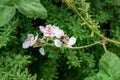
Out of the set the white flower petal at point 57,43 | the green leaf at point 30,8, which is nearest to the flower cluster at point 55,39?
the white flower petal at point 57,43

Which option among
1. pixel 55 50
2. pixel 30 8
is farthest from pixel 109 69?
pixel 55 50

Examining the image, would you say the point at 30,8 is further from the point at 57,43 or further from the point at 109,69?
the point at 57,43

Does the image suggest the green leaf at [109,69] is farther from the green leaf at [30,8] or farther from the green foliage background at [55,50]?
the green foliage background at [55,50]

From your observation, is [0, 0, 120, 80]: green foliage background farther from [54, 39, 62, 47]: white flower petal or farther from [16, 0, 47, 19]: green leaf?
[16, 0, 47, 19]: green leaf

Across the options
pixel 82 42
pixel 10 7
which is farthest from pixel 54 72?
pixel 10 7

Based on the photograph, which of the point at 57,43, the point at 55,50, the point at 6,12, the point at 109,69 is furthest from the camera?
the point at 55,50

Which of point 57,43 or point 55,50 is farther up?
point 57,43

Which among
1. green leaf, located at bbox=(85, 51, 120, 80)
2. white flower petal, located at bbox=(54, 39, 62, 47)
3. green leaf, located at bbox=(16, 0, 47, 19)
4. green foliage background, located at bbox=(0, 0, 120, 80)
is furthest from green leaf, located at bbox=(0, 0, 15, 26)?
green foliage background, located at bbox=(0, 0, 120, 80)
